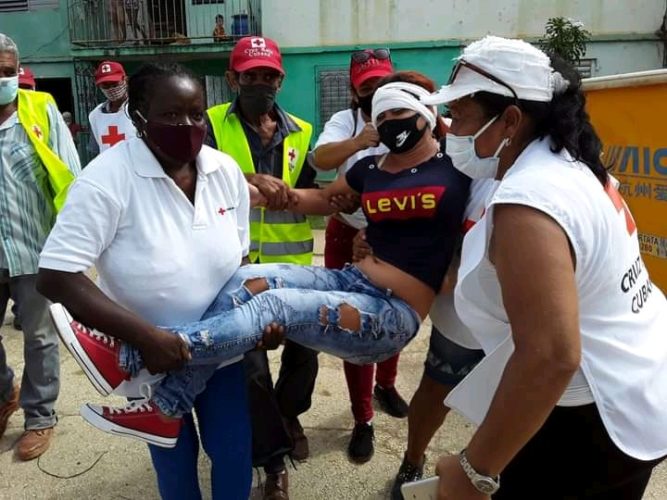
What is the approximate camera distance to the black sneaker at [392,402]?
323 cm

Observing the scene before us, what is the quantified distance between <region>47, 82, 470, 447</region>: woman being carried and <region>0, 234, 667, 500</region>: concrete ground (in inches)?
33.6

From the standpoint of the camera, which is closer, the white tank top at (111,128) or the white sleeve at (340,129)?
the white sleeve at (340,129)

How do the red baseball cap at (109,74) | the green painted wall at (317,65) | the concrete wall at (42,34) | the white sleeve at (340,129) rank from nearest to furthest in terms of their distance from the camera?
the white sleeve at (340,129)
the red baseball cap at (109,74)
the green painted wall at (317,65)
the concrete wall at (42,34)

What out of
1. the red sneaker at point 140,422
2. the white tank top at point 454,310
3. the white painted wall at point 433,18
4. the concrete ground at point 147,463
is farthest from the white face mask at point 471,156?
the white painted wall at point 433,18

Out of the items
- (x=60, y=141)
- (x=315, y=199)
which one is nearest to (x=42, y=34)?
(x=60, y=141)

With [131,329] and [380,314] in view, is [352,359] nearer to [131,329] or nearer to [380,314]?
[380,314]

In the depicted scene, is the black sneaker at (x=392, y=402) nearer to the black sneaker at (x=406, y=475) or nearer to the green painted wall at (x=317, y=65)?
the black sneaker at (x=406, y=475)

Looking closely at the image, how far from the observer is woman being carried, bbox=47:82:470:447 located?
1.80m

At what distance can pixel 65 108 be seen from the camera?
38.7ft

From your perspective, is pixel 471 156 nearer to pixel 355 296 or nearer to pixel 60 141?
pixel 355 296

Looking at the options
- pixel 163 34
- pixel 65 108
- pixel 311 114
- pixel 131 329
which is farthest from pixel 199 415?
pixel 65 108

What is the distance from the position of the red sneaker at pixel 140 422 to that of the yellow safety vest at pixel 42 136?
50.5 inches

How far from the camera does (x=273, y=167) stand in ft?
9.04

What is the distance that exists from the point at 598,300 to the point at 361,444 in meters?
1.85
